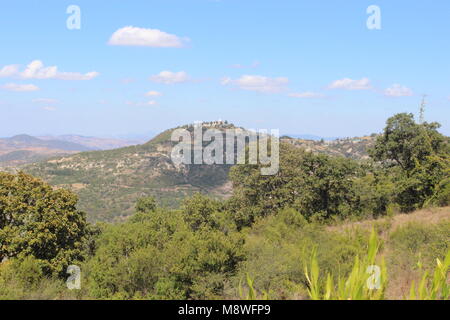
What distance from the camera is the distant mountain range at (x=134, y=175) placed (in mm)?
137125

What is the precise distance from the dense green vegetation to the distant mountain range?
9821 cm

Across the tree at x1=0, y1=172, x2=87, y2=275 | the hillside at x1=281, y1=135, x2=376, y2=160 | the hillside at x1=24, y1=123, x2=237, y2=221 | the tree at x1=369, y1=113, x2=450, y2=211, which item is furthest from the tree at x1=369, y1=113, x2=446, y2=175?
the hillside at x1=281, y1=135, x2=376, y2=160

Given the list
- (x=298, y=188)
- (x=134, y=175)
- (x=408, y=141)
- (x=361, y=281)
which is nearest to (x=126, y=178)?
(x=134, y=175)

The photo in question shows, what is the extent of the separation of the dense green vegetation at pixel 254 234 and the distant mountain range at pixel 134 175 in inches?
3867

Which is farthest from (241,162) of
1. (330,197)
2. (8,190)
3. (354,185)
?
(8,190)

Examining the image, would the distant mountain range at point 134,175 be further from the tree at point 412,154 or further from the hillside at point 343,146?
the tree at point 412,154

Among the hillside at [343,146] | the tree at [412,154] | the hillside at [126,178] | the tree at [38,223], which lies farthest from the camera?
the hillside at [343,146]

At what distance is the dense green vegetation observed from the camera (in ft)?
59.1

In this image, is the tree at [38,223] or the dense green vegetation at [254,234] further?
the tree at [38,223]

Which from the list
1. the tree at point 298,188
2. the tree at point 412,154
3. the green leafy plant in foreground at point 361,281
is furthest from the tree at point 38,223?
the tree at point 412,154

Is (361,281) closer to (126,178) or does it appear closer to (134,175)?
(126,178)

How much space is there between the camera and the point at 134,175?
167 metres
